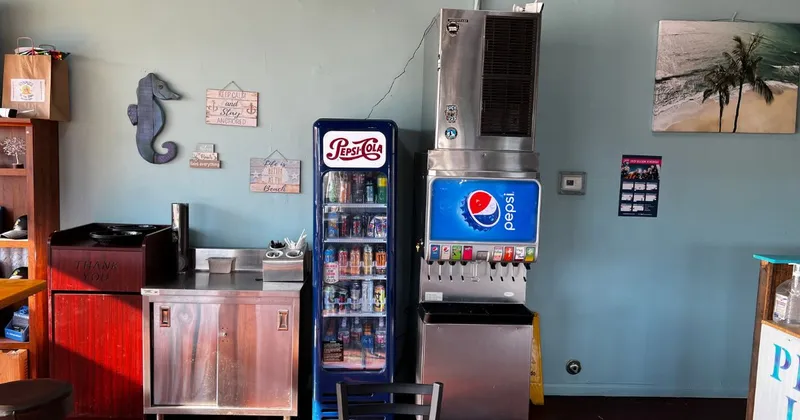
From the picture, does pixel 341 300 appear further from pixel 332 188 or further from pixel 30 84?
pixel 30 84

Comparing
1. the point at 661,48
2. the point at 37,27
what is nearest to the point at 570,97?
the point at 661,48

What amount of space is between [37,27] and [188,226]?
67.7 inches

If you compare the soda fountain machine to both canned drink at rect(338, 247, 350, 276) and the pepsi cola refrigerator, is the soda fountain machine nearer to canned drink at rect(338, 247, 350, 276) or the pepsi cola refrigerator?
the pepsi cola refrigerator

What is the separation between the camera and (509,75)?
9.90ft

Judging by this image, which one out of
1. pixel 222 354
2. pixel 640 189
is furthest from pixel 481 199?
pixel 222 354

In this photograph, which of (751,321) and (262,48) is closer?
(262,48)

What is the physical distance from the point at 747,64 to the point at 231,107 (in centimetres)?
369

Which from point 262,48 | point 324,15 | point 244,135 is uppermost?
point 324,15

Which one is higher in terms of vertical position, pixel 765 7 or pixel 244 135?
pixel 765 7

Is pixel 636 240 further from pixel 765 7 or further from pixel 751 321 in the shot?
pixel 765 7

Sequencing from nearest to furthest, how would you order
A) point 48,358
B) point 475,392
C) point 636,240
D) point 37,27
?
point 475,392 → point 48,358 → point 37,27 → point 636,240

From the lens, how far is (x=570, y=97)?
381 centimetres

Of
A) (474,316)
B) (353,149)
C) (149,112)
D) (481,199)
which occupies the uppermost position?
(149,112)

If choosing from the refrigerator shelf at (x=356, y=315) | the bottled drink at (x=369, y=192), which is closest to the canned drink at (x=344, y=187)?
the bottled drink at (x=369, y=192)
